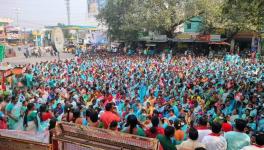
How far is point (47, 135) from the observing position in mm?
4379

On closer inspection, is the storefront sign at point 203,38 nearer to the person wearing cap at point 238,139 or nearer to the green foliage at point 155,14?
the green foliage at point 155,14

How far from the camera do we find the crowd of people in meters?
4.76

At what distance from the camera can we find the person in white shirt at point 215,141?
4.36 m

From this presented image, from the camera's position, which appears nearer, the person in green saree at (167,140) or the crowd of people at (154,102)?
the person in green saree at (167,140)

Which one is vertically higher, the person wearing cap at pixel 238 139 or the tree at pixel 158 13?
the tree at pixel 158 13

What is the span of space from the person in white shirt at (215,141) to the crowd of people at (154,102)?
0.01 m

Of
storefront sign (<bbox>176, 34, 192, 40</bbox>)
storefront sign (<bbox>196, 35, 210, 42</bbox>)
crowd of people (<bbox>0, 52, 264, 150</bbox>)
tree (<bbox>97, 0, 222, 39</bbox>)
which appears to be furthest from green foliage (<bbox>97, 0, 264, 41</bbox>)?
crowd of people (<bbox>0, 52, 264, 150</bbox>)

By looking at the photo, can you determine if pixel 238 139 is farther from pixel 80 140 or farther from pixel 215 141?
pixel 80 140

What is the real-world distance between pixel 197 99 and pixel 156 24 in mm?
18829

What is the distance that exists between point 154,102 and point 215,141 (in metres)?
5.24

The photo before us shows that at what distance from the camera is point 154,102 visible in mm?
9586

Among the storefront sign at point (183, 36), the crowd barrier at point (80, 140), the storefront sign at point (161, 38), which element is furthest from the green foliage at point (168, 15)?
the crowd barrier at point (80, 140)

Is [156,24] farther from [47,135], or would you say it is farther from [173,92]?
[47,135]

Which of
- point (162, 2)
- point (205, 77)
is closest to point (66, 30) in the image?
point (162, 2)
